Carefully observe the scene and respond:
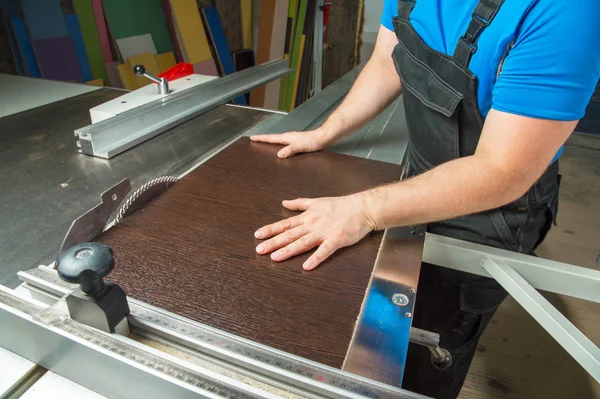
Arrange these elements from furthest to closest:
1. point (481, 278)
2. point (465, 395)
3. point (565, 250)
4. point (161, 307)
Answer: point (565, 250), point (465, 395), point (481, 278), point (161, 307)

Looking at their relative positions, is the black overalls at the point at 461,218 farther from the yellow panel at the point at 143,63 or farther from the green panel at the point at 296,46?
the green panel at the point at 296,46

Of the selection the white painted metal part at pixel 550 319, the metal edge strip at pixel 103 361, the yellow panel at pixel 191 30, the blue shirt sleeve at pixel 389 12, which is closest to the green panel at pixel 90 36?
the yellow panel at pixel 191 30

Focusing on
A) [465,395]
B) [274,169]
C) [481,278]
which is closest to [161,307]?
[274,169]

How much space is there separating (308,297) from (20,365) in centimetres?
41

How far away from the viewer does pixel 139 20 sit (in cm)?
257

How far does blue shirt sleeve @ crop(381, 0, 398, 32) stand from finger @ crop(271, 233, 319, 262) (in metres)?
0.63

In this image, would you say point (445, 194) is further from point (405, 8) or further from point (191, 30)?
point (191, 30)

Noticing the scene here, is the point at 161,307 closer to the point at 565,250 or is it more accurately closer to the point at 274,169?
the point at 274,169

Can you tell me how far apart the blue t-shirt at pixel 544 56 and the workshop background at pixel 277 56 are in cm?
142

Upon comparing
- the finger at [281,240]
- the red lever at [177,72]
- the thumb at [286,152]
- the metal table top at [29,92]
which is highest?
the red lever at [177,72]

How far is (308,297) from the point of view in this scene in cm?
64

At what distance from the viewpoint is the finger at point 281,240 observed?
72cm

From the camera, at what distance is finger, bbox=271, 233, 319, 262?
0.72 metres

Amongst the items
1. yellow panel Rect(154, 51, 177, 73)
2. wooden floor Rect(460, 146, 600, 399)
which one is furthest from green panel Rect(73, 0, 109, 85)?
wooden floor Rect(460, 146, 600, 399)
